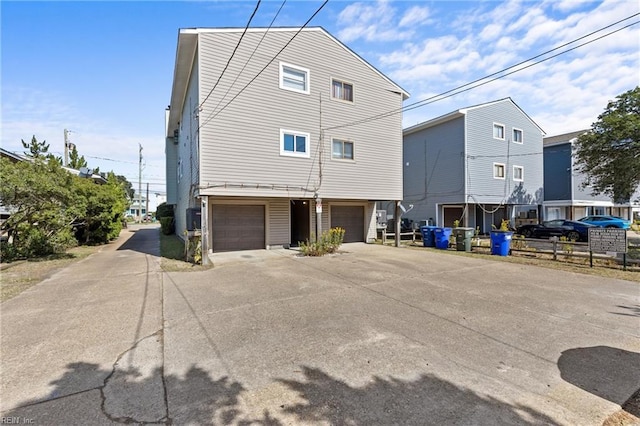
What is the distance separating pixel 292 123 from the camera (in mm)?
12430

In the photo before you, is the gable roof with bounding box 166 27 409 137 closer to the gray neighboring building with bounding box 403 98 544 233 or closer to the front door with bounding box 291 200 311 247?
the gray neighboring building with bounding box 403 98 544 233

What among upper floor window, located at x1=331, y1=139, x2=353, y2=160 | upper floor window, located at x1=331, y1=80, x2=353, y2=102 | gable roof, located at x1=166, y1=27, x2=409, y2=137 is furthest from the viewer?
upper floor window, located at x1=331, y1=80, x2=353, y2=102

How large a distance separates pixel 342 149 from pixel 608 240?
31.3 feet

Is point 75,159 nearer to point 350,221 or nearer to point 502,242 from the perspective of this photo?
point 350,221

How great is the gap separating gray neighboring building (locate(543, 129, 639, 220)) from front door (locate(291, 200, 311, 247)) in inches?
809

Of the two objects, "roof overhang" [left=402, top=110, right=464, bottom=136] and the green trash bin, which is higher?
"roof overhang" [left=402, top=110, right=464, bottom=136]

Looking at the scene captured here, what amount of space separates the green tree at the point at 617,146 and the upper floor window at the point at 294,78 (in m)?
16.5

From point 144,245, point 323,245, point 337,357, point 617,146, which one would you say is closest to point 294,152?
point 323,245

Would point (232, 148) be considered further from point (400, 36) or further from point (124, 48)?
point (400, 36)

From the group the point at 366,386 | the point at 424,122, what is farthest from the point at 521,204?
the point at 366,386

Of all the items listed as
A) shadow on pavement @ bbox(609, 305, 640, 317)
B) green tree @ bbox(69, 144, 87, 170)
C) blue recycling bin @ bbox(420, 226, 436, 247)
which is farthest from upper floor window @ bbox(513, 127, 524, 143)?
green tree @ bbox(69, 144, 87, 170)

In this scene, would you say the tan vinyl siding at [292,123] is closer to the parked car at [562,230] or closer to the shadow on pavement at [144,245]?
the shadow on pavement at [144,245]

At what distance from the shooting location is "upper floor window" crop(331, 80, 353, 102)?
13.7m

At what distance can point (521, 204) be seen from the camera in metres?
22.6
